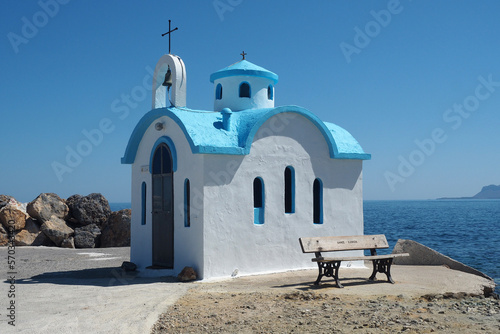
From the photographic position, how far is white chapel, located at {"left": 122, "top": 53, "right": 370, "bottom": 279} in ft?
37.0

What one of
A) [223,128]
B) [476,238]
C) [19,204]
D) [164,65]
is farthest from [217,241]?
[476,238]

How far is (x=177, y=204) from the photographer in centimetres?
1193

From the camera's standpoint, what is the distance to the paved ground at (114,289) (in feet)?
24.0

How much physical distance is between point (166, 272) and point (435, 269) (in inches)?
278

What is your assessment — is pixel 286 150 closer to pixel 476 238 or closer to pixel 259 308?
pixel 259 308

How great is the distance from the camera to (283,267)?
1207cm

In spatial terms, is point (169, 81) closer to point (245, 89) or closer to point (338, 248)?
point (245, 89)

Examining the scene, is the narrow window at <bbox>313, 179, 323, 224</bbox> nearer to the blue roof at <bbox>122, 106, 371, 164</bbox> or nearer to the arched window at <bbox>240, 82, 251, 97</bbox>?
the blue roof at <bbox>122, 106, 371, 164</bbox>

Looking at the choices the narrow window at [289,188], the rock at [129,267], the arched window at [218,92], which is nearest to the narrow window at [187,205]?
the rock at [129,267]

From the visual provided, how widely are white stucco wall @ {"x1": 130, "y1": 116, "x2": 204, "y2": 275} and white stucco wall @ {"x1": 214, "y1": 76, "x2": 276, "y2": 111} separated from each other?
6.99ft

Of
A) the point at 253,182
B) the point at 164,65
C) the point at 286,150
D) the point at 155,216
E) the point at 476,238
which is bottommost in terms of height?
the point at 476,238

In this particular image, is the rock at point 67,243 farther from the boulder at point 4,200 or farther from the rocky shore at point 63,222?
the boulder at point 4,200

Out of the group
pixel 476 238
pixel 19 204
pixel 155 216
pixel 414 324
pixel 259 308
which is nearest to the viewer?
pixel 414 324

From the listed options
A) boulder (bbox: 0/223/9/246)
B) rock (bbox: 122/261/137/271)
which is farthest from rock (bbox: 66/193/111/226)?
rock (bbox: 122/261/137/271)
